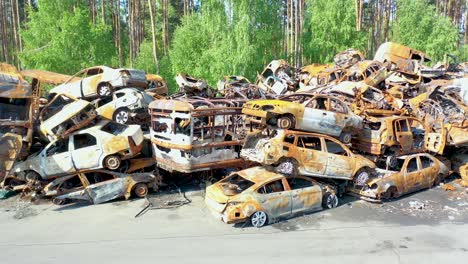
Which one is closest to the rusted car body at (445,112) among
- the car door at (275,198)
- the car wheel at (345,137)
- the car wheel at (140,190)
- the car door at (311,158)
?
the car wheel at (345,137)

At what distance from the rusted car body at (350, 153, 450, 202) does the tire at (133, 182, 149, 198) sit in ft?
20.2

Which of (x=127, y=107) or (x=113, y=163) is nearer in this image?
(x=113, y=163)

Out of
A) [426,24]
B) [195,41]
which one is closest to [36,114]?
[195,41]

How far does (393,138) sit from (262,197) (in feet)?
17.3

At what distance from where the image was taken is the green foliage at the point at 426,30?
3347cm

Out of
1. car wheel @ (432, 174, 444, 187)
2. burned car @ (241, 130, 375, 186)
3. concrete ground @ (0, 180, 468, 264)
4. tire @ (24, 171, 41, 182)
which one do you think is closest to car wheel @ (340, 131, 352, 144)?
burned car @ (241, 130, 375, 186)

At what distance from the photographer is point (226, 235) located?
28.8 ft

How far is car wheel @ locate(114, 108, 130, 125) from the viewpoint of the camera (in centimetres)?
1363

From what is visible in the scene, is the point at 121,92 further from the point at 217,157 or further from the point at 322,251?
the point at 322,251

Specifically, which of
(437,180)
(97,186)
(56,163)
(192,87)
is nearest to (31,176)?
(56,163)

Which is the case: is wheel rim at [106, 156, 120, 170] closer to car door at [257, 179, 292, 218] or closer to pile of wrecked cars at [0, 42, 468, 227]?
pile of wrecked cars at [0, 42, 468, 227]

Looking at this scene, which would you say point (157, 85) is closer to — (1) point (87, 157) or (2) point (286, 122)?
(1) point (87, 157)

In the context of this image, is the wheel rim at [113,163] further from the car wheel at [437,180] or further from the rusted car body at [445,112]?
the rusted car body at [445,112]

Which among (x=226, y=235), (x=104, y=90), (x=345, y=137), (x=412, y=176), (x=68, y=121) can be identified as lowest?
(x=226, y=235)
